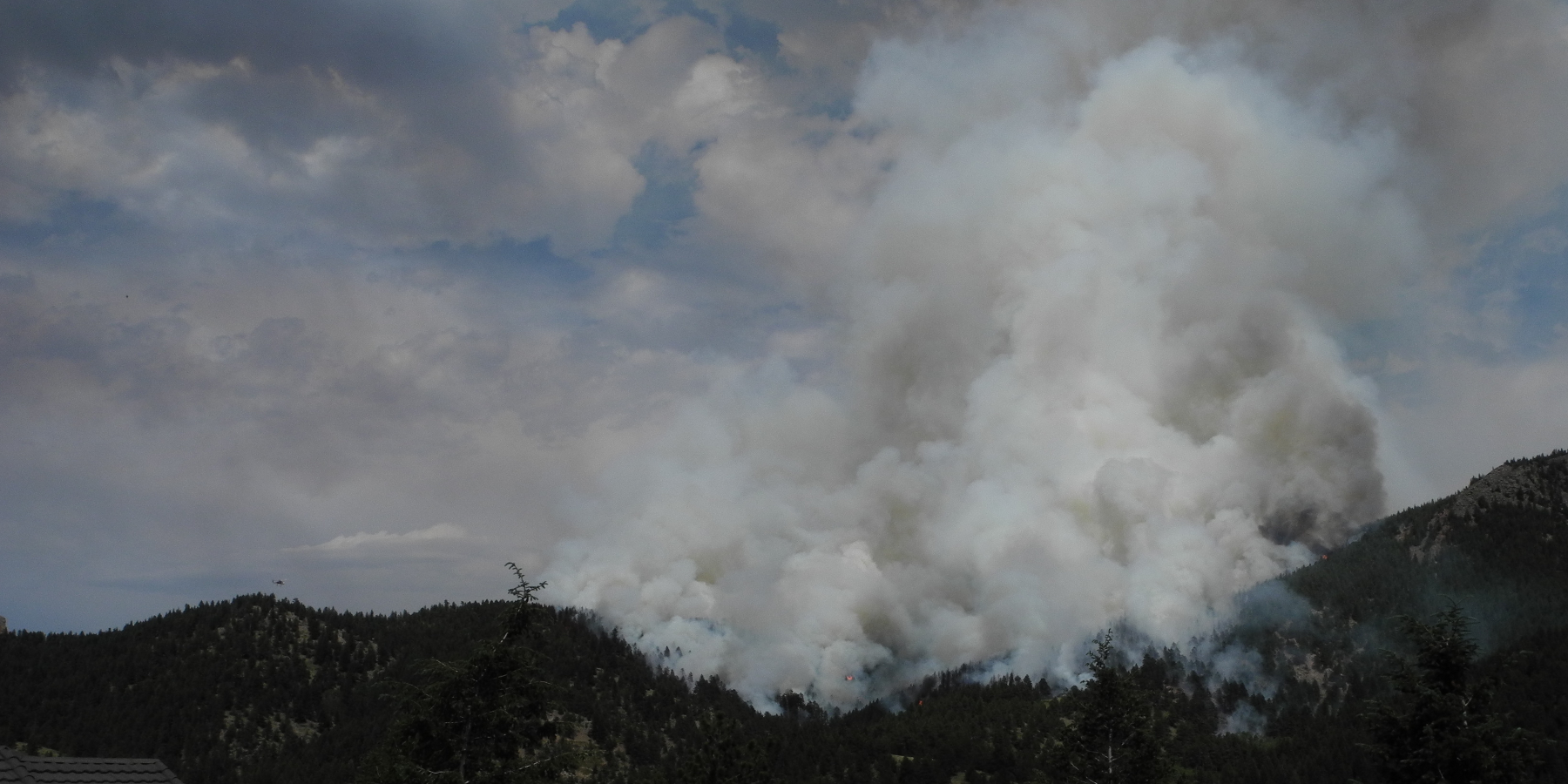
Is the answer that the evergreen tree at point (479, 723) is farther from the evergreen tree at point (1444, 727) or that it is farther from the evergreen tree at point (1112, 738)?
the evergreen tree at point (1444, 727)

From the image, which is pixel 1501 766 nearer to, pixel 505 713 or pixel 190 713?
pixel 505 713

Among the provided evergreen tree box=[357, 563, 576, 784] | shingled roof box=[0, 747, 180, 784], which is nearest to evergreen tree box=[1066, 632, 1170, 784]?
evergreen tree box=[357, 563, 576, 784]

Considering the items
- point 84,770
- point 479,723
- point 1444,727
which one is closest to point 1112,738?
point 1444,727

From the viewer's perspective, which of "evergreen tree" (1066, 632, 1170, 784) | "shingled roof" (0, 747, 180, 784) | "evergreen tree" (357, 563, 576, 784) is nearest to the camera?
"shingled roof" (0, 747, 180, 784)

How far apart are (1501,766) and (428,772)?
38.9 metres

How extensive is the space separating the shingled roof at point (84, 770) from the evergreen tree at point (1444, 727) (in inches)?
1672

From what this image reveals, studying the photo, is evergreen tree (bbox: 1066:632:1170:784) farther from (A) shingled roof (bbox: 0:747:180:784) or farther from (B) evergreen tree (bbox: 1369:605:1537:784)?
(A) shingled roof (bbox: 0:747:180:784)

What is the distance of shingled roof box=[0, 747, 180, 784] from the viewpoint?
→ 26.9 meters

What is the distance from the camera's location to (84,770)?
28.7 metres

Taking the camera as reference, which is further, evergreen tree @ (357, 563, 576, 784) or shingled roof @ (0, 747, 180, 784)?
evergreen tree @ (357, 563, 576, 784)

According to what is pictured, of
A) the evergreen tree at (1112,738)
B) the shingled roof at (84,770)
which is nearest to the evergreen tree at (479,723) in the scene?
the shingled roof at (84,770)

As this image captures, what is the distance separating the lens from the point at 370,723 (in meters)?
192

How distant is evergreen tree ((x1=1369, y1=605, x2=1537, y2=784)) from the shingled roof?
42468mm

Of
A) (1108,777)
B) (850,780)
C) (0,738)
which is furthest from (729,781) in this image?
(0,738)
